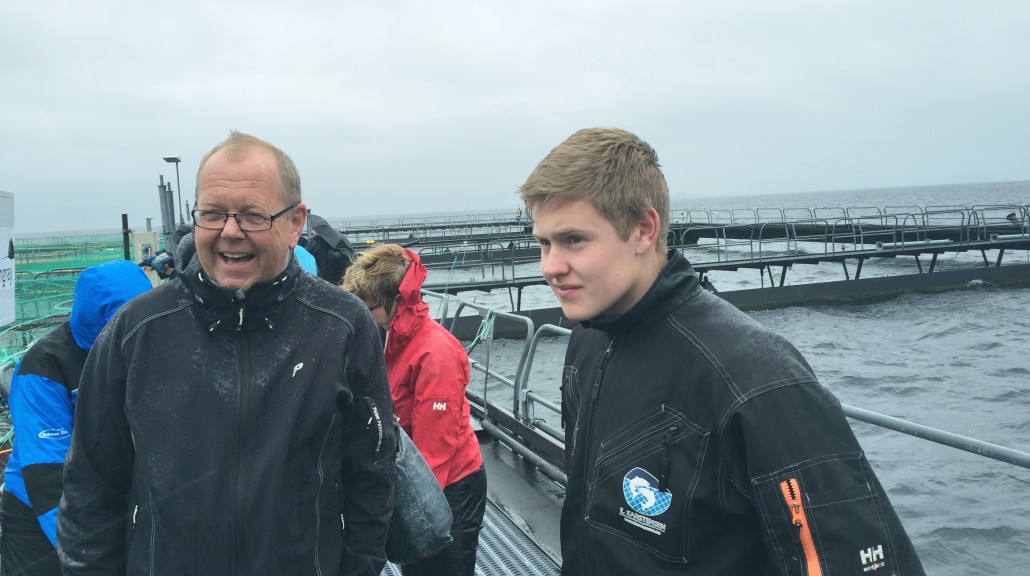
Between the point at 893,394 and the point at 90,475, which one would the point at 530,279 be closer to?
the point at 893,394

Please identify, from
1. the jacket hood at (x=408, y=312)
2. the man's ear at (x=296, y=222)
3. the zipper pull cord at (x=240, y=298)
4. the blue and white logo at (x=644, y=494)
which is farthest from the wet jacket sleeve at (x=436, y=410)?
the blue and white logo at (x=644, y=494)

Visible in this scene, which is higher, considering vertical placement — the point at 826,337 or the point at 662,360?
the point at 662,360

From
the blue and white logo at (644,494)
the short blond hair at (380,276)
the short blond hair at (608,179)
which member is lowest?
the blue and white logo at (644,494)

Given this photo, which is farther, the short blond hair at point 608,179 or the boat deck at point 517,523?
the boat deck at point 517,523

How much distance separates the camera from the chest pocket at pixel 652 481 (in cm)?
137

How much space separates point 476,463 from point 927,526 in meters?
7.82

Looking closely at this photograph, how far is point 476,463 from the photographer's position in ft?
9.80

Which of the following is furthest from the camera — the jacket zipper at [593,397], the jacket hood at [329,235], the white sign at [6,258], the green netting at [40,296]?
the green netting at [40,296]

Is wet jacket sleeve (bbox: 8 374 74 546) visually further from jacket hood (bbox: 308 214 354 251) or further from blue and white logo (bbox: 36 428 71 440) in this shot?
jacket hood (bbox: 308 214 354 251)

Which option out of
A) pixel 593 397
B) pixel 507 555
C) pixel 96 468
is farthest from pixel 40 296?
pixel 593 397

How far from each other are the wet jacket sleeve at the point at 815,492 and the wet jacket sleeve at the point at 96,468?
156cm

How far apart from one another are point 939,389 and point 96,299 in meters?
16.4

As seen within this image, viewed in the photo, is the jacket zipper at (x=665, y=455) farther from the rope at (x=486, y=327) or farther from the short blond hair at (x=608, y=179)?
the rope at (x=486, y=327)

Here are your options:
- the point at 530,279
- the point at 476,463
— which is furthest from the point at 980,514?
the point at 530,279
